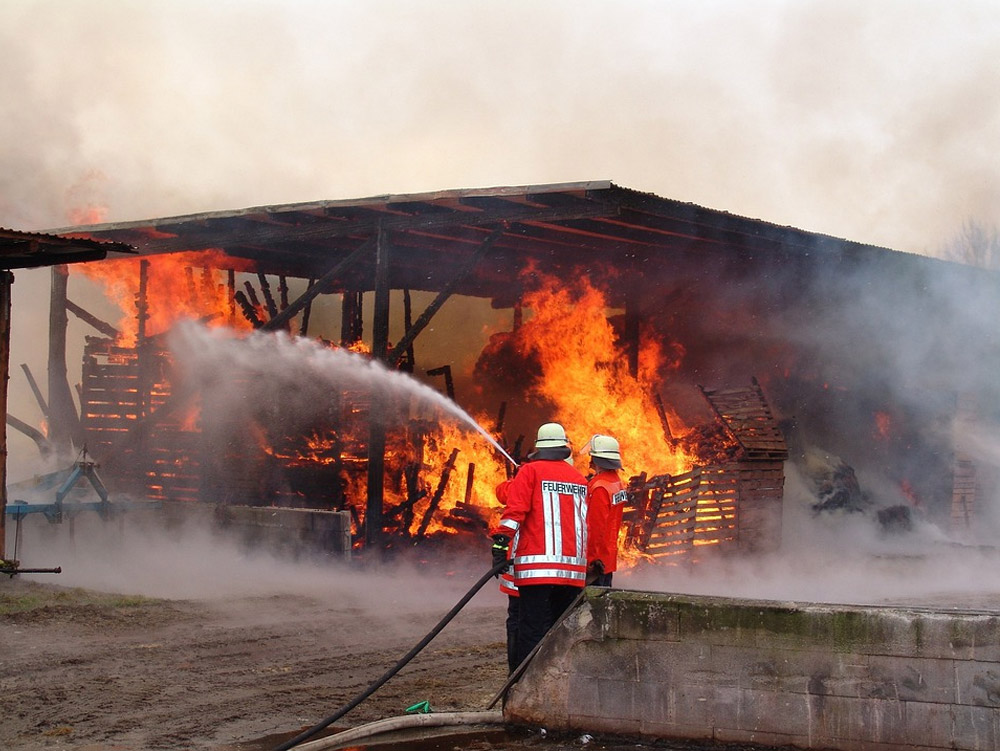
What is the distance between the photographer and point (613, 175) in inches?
1209

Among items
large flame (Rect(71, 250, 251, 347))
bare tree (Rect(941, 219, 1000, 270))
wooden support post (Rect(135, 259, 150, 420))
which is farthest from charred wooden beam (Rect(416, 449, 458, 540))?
bare tree (Rect(941, 219, 1000, 270))

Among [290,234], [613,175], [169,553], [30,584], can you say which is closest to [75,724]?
[30,584]

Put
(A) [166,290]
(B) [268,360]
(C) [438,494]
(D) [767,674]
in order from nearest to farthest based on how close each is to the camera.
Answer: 1. (D) [767,674]
2. (C) [438,494]
3. (B) [268,360]
4. (A) [166,290]

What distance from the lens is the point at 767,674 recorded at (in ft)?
18.9

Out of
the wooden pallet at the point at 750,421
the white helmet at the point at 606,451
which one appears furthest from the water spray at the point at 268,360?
the white helmet at the point at 606,451

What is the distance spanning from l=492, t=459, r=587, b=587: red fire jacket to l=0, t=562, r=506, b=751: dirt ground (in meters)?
0.99

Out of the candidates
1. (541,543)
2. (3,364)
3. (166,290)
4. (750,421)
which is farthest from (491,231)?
(541,543)

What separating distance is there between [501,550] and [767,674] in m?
1.66

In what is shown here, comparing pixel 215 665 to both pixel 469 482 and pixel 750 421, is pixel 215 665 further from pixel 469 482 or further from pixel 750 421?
pixel 750 421

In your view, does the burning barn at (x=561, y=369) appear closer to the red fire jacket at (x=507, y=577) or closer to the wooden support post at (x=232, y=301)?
the wooden support post at (x=232, y=301)

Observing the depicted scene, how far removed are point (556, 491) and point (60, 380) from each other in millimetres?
12336

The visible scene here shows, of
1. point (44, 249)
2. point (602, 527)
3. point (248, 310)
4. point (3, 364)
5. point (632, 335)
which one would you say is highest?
point (248, 310)

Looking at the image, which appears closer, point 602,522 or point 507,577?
point 507,577

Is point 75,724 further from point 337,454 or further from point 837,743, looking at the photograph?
point 337,454
